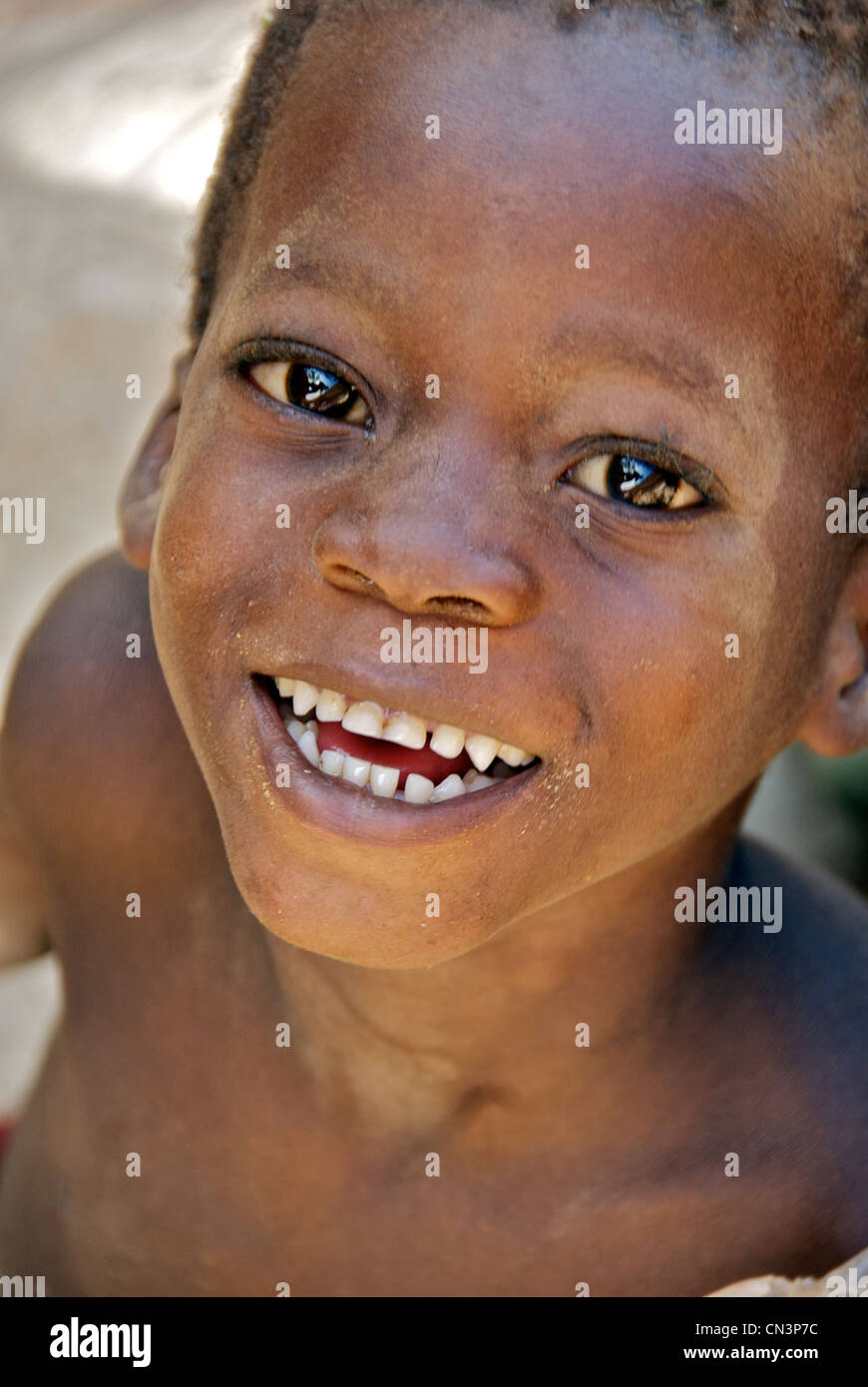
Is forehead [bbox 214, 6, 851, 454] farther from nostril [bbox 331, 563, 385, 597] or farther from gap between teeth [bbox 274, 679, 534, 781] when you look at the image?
gap between teeth [bbox 274, 679, 534, 781]

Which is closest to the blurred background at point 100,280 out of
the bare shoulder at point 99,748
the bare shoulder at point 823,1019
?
the bare shoulder at point 99,748

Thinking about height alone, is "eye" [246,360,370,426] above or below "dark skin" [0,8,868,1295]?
above

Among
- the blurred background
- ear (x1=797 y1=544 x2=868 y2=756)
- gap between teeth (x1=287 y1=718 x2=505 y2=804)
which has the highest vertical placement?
the blurred background

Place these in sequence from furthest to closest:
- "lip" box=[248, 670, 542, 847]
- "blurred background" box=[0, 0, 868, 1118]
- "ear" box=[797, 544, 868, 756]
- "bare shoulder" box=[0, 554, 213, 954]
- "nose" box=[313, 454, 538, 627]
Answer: "blurred background" box=[0, 0, 868, 1118] < "bare shoulder" box=[0, 554, 213, 954] < "ear" box=[797, 544, 868, 756] < "lip" box=[248, 670, 542, 847] < "nose" box=[313, 454, 538, 627]

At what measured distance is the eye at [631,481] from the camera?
49.4 inches

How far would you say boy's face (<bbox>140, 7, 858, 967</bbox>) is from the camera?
1.19m

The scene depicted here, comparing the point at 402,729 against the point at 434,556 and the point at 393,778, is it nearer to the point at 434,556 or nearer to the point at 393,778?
the point at 393,778

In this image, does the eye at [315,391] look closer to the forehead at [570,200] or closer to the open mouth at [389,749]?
the forehead at [570,200]

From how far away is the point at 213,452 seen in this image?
53.0 inches

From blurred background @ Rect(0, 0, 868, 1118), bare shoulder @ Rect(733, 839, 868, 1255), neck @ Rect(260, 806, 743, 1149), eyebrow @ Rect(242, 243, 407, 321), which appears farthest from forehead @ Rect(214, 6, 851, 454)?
blurred background @ Rect(0, 0, 868, 1118)

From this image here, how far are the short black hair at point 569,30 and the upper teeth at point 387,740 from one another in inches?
17.3

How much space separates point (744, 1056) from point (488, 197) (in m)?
0.87
